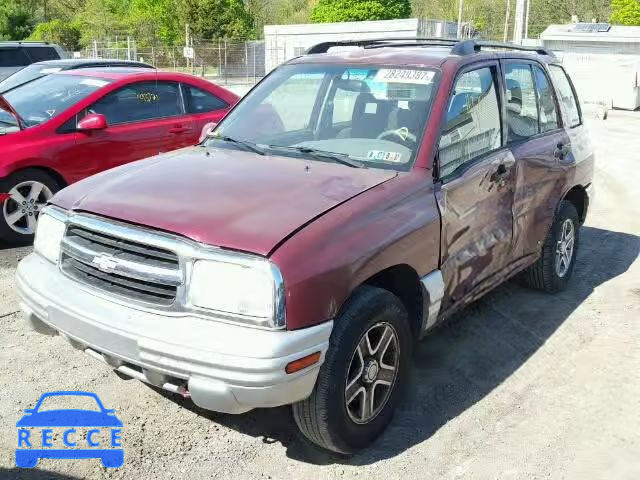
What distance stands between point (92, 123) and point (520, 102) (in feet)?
13.4

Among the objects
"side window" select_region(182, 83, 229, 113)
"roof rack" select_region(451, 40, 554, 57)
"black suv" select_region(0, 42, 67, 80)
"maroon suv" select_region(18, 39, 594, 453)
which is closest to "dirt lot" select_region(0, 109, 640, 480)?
"maroon suv" select_region(18, 39, 594, 453)

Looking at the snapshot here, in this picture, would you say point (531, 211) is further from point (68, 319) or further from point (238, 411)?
point (68, 319)

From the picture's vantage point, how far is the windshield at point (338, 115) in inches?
149

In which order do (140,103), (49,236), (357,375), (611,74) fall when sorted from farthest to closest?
(611,74) → (140,103) → (49,236) → (357,375)

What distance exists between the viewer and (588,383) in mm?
4102

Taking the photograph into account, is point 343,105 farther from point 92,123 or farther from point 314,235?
point 92,123

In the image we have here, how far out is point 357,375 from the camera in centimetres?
315

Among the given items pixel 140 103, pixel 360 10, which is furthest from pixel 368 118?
pixel 360 10

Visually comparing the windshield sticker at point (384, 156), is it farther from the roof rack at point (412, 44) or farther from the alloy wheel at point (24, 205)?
the alloy wheel at point (24, 205)

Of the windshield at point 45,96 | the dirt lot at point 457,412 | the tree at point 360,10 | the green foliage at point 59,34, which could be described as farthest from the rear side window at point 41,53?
the green foliage at point 59,34

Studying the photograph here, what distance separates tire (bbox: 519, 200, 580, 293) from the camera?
5234 millimetres

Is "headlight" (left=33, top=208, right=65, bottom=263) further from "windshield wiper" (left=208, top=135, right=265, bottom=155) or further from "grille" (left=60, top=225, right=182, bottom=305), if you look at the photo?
"windshield wiper" (left=208, top=135, right=265, bottom=155)

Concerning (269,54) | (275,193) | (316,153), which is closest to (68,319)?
(275,193)

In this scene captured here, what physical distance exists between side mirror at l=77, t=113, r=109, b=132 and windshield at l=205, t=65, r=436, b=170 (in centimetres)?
251
